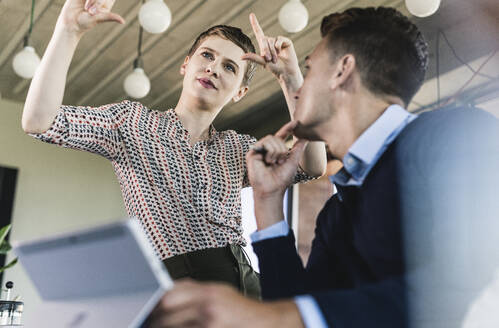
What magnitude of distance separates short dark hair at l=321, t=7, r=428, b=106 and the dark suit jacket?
0.52 feet

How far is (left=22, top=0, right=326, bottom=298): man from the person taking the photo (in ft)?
3.66

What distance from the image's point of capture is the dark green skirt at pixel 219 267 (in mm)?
1254

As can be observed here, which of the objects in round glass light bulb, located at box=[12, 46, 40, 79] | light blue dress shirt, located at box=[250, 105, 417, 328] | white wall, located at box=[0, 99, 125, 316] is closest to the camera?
light blue dress shirt, located at box=[250, 105, 417, 328]

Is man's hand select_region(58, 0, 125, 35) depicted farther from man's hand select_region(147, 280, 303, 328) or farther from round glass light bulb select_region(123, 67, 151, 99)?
round glass light bulb select_region(123, 67, 151, 99)

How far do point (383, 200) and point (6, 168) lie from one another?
5447mm

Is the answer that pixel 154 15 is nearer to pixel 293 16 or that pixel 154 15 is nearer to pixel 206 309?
pixel 293 16

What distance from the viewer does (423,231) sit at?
2.38ft

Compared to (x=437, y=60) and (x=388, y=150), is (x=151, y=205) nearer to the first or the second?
(x=388, y=150)

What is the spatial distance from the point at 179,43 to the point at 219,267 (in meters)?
3.62

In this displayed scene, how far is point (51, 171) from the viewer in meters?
6.11

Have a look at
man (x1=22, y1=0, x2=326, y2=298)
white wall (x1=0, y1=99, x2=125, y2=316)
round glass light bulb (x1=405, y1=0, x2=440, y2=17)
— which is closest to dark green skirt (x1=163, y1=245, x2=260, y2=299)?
man (x1=22, y1=0, x2=326, y2=298)

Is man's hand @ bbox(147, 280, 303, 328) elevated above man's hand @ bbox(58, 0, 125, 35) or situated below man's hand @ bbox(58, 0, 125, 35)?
below

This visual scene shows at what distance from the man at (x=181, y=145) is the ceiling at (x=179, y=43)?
8.36ft

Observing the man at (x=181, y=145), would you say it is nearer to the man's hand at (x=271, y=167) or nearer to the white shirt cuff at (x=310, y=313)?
the man's hand at (x=271, y=167)
